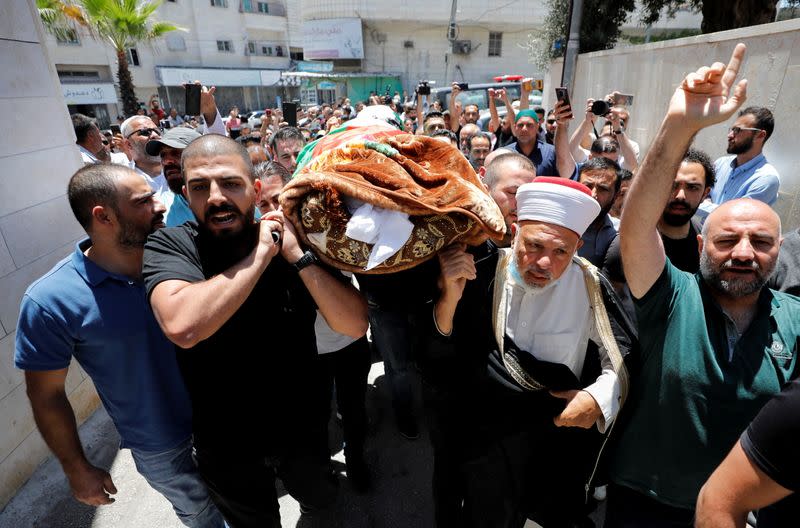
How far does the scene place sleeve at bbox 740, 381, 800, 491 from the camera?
109 cm

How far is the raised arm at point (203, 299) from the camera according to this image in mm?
1402

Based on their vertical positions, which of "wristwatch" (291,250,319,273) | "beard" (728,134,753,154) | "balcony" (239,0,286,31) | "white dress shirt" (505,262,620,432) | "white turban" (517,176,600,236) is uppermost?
"balcony" (239,0,286,31)

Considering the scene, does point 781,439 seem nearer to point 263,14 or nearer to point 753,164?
point 753,164

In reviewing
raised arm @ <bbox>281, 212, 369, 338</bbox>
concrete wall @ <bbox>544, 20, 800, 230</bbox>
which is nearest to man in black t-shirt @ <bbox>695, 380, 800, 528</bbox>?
raised arm @ <bbox>281, 212, 369, 338</bbox>

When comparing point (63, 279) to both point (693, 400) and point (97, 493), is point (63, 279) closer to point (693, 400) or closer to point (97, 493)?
point (97, 493)

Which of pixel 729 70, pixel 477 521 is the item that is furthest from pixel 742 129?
pixel 477 521

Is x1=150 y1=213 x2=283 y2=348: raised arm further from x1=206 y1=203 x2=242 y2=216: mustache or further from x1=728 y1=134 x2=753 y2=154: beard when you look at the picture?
x1=728 y1=134 x2=753 y2=154: beard

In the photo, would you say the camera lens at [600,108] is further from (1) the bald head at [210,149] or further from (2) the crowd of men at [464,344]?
(1) the bald head at [210,149]

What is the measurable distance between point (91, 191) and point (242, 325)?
2.72ft

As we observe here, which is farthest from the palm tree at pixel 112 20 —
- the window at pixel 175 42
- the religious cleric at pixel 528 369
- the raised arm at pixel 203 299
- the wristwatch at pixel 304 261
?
the religious cleric at pixel 528 369

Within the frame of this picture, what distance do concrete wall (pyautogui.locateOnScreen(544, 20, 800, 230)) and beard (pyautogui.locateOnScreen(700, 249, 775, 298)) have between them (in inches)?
149

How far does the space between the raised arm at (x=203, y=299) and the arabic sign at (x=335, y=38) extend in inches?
1440

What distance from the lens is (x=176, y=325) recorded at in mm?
1400

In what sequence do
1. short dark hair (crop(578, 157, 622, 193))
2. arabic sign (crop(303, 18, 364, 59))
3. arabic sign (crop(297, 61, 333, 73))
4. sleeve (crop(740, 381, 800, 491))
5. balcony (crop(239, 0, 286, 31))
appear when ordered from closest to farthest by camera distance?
sleeve (crop(740, 381, 800, 491)) → short dark hair (crop(578, 157, 622, 193)) → balcony (crop(239, 0, 286, 31)) → arabic sign (crop(303, 18, 364, 59)) → arabic sign (crop(297, 61, 333, 73))
